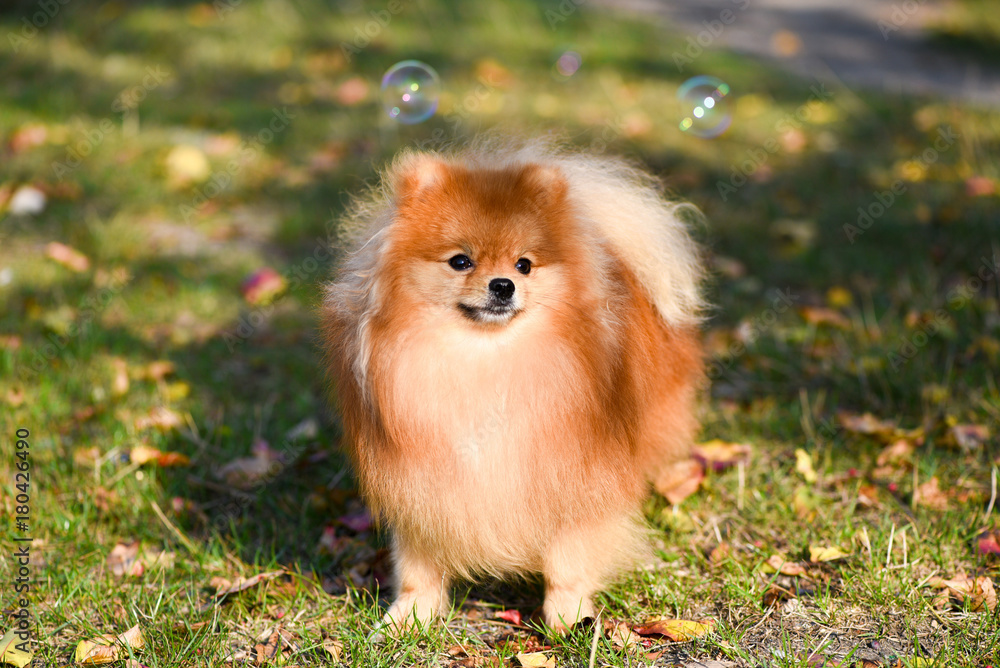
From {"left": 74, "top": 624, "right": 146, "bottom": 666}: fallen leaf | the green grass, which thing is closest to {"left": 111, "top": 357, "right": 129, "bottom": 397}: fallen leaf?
the green grass

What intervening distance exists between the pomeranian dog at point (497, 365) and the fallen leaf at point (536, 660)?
0.35ft

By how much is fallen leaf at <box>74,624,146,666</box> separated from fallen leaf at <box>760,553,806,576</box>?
6.40ft

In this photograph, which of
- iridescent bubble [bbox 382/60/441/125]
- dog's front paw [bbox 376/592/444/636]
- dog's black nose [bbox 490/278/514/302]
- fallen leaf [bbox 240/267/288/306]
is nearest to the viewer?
dog's black nose [bbox 490/278/514/302]

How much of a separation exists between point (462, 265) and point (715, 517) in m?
1.47

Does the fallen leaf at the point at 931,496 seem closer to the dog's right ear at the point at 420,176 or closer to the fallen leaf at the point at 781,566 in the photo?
the fallen leaf at the point at 781,566

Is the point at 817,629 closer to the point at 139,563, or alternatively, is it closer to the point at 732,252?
the point at 139,563

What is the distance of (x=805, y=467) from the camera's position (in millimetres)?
3121

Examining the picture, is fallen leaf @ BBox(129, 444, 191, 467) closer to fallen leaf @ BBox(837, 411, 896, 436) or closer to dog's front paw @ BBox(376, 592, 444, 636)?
dog's front paw @ BBox(376, 592, 444, 636)

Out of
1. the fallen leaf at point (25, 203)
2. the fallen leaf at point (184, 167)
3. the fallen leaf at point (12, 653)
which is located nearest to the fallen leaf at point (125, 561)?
the fallen leaf at point (12, 653)

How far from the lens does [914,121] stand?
6566 mm

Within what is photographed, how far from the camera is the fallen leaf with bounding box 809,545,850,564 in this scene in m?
2.66

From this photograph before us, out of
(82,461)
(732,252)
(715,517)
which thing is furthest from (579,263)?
(732,252)

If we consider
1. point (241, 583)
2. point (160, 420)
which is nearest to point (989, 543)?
point (241, 583)

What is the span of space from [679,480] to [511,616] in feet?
2.83
